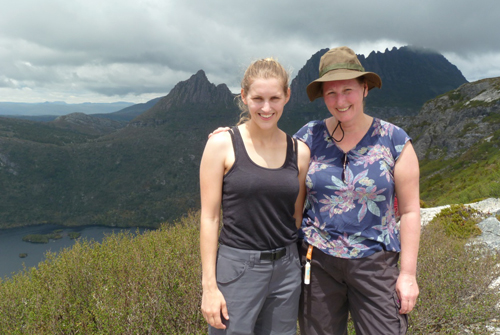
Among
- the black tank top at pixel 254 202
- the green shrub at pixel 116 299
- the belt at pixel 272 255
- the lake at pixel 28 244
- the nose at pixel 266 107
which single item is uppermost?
the nose at pixel 266 107

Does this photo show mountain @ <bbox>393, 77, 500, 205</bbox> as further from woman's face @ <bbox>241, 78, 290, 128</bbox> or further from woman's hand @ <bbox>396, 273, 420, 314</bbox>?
woman's face @ <bbox>241, 78, 290, 128</bbox>

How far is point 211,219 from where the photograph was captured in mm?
2041

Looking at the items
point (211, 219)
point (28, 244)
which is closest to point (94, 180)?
point (28, 244)

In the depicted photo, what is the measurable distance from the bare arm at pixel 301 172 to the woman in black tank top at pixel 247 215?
166 millimetres

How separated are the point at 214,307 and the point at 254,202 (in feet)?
2.51

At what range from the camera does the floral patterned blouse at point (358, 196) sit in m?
2.13

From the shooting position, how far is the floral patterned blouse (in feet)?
7.00

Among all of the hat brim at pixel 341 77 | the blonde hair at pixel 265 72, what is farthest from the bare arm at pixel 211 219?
the hat brim at pixel 341 77

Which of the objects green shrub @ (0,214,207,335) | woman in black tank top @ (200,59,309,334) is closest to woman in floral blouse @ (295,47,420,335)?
woman in black tank top @ (200,59,309,334)

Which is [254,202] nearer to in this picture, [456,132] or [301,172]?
[301,172]

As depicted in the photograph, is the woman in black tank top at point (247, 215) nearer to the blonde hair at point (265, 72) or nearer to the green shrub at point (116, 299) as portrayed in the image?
the blonde hair at point (265, 72)

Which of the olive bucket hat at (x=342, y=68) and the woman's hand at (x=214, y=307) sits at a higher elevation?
the olive bucket hat at (x=342, y=68)

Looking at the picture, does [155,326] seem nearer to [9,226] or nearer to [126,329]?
[126,329]

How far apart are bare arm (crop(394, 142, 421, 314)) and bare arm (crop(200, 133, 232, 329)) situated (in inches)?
48.7
